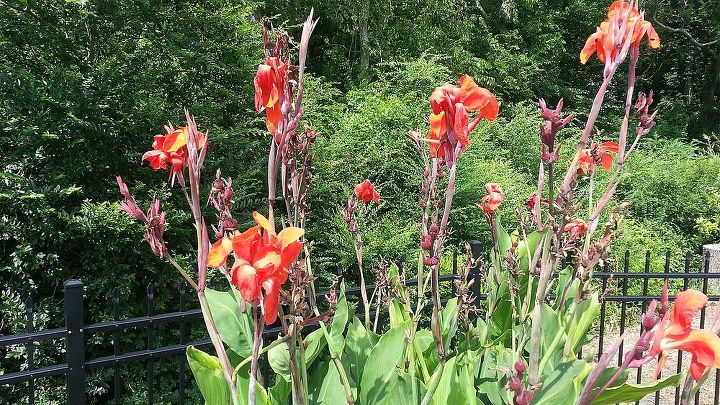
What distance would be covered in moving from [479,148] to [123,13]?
3740mm

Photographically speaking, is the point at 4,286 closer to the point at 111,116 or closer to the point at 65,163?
the point at 65,163

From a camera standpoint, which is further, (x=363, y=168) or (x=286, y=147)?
(x=363, y=168)

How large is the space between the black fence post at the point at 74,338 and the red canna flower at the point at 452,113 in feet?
4.80

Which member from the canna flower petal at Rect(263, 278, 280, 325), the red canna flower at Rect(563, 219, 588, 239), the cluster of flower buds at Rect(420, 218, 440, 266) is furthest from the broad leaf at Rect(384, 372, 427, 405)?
the canna flower petal at Rect(263, 278, 280, 325)

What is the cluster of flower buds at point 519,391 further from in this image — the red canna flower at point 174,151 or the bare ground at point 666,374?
the bare ground at point 666,374

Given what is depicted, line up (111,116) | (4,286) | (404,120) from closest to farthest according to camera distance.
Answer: (4,286)
(111,116)
(404,120)

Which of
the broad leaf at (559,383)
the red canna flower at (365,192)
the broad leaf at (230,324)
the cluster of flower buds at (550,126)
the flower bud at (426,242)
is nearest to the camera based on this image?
the cluster of flower buds at (550,126)

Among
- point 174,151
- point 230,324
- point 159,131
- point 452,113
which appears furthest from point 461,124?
point 159,131

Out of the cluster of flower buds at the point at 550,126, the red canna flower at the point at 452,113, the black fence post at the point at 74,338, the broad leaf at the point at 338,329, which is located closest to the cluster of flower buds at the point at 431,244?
the red canna flower at the point at 452,113

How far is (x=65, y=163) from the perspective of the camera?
3541 millimetres

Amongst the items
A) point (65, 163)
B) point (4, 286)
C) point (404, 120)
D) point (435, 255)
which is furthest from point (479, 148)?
point (435, 255)

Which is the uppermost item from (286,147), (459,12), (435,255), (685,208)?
(459,12)

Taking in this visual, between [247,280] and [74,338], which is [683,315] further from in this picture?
[74,338]

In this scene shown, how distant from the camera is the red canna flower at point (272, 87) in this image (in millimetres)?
1137
